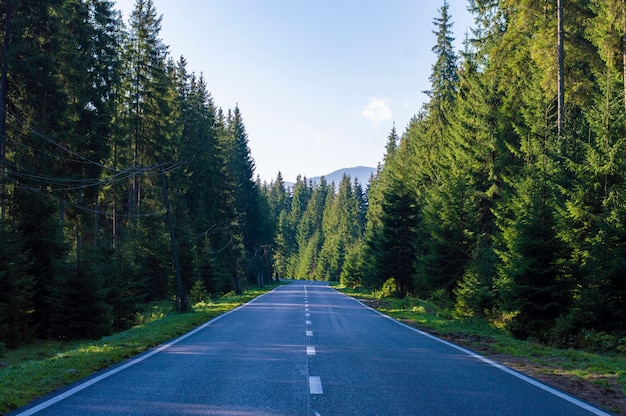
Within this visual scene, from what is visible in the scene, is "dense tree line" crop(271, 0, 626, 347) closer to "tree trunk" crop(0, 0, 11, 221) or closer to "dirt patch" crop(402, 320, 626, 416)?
"dirt patch" crop(402, 320, 626, 416)

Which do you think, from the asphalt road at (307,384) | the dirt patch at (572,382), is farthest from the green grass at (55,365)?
the dirt patch at (572,382)

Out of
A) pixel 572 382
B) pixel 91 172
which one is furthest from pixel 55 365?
pixel 91 172

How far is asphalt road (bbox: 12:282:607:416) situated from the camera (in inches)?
250

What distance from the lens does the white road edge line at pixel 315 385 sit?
7309 millimetres

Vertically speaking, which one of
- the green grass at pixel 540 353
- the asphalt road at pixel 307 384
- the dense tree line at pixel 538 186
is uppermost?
the dense tree line at pixel 538 186

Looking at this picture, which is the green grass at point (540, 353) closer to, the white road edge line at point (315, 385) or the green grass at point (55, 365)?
the white road edge line at point (315, 385)

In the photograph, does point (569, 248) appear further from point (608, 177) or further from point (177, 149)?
point (177, 149)

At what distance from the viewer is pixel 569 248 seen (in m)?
16.4

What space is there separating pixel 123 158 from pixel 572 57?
2933 cm

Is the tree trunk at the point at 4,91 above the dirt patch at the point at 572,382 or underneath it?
above

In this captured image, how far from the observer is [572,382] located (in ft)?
27.8

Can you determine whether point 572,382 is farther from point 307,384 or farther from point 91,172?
point 91,172

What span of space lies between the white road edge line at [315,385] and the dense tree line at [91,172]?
40.6ft

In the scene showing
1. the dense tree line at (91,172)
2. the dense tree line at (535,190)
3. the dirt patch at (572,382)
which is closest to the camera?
Result: the dirt patch at (572,382)
